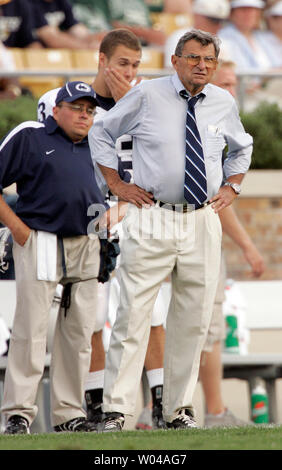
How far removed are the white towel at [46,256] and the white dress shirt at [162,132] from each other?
0.74 m

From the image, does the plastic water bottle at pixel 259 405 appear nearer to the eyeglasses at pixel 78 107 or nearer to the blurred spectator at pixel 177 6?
the eyeglasses at pixel 78 107

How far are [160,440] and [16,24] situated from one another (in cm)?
804

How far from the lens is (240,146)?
619cm

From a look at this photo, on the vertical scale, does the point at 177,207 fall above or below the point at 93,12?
below

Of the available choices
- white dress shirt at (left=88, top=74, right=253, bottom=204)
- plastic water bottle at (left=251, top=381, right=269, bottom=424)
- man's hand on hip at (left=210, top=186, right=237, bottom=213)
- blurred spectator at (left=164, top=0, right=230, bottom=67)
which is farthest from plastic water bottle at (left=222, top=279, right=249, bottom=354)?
blurred spectator at (left=164, top=0, right=230, bottom=67)

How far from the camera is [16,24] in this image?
12.4m

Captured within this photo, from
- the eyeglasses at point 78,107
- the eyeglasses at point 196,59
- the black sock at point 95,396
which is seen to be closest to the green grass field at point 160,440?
the black sock at point 95,396

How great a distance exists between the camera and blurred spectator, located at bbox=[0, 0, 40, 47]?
12.2 metres

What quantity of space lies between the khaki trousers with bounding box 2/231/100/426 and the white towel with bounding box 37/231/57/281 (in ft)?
0.10

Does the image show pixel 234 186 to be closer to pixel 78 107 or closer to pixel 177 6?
pixel 78 107

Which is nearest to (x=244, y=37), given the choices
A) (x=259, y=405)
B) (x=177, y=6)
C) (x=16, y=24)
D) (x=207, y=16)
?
(x=207, y=16)
